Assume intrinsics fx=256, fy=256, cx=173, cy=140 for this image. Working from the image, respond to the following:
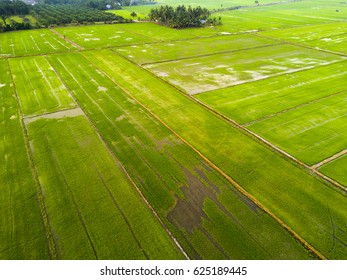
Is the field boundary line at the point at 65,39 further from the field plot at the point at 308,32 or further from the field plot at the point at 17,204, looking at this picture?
the field plot at the point at 308,32

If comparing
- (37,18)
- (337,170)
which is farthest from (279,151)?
(37,18)

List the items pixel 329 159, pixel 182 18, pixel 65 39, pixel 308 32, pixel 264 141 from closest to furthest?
pixel 329 159 → pixel 264 141 → pixel 65 39 → pixel 308 32 → pixel 182 18

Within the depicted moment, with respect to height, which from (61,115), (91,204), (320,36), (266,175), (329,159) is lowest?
(329,159)

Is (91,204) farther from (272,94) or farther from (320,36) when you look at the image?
(320,36)

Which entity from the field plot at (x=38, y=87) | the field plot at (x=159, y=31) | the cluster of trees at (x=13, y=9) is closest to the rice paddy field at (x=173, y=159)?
the field plot at (x=38, y=87)

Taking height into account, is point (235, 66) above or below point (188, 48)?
below

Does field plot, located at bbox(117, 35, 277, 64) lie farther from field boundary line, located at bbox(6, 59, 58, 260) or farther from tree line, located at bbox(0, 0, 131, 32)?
tree line, located at bbox(0, 0, 131, 32)
